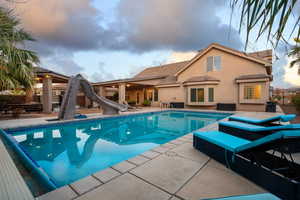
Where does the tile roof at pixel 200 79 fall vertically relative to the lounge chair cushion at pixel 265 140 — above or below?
above

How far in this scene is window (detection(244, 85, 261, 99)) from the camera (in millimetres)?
12711

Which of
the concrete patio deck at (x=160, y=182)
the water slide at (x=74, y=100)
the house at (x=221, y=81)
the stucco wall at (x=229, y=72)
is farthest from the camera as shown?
the stucco wall at (x=229, y=72)

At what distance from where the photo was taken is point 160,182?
2396mm

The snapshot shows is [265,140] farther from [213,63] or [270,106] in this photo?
[213,63]

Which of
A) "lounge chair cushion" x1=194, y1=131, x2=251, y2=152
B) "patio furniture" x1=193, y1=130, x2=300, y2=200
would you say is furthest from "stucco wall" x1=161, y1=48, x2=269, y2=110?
"patio furniture" x1=193, y1=130, x2=300, y2=200

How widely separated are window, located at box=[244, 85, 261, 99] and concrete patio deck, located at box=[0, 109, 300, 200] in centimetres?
1193

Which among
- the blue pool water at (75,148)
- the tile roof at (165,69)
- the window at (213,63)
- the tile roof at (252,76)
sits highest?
the tile roof at (165,69)

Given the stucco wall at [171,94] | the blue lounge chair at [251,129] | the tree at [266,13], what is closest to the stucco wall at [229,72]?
the stucco wall at [171,94]

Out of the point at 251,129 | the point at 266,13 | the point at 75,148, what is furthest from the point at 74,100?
the point at 266,13

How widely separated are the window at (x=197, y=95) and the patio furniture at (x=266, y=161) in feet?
42.1

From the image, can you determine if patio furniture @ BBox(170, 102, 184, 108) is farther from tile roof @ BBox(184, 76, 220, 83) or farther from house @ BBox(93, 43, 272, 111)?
tile roof @ BBox(184, 76, 220, 83)

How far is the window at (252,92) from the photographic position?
41.7 ft

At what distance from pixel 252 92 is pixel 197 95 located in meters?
5.12

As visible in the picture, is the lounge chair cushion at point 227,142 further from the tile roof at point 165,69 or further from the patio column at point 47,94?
the tile roof at point 165,69
